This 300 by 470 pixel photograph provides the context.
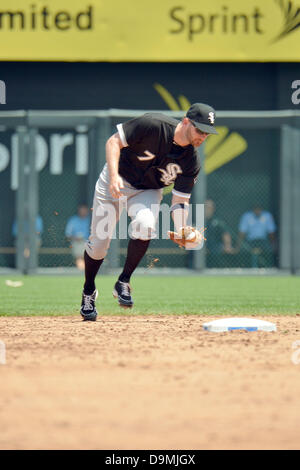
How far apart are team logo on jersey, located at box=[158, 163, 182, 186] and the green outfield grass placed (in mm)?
1663

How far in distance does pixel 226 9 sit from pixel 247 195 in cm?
293

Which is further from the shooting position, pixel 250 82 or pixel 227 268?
pixel 250 82

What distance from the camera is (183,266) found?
12.9 m

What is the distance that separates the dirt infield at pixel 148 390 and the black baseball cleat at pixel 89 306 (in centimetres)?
50

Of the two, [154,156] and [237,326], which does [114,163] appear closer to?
[154,156]

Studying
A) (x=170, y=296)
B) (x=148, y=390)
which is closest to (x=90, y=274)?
(x=148, y=390)

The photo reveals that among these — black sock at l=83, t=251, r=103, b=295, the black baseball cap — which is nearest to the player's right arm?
the black baseball cap

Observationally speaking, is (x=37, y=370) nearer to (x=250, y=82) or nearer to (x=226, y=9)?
(x=226, y=9)

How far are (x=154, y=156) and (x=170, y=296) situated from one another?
355 cm

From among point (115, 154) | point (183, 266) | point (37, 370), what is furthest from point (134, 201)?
point (183, 266)

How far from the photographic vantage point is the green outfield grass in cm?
779

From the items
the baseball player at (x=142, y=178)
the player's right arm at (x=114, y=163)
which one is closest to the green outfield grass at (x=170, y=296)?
the baseball player at (x=142, y=178)

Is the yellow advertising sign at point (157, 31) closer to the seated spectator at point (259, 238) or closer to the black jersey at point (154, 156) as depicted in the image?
the seated spectator at point (259, 238)

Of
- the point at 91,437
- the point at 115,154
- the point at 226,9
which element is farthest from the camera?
the point at 226,9
